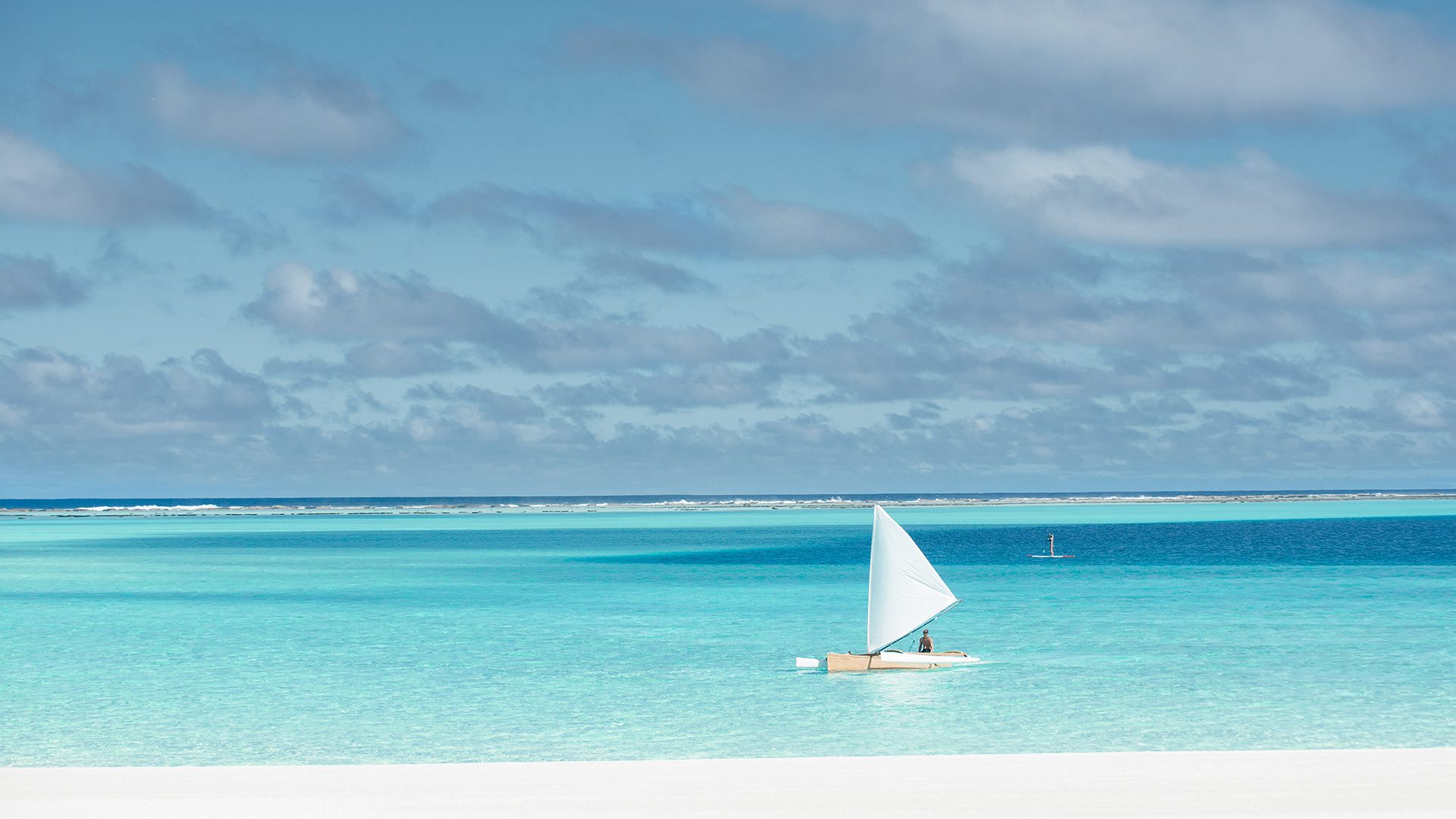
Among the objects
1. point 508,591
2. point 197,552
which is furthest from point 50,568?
point 508,591

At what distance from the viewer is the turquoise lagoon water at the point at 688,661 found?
84.2ft

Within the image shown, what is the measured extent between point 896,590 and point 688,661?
19.8 ft

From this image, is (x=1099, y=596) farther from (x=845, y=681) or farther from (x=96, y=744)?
(x=96, y=744)

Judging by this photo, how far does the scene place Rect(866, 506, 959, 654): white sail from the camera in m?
33.6

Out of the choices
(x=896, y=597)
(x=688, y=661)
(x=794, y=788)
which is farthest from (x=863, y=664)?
(x=794, y=788)

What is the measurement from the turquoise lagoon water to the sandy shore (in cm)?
383

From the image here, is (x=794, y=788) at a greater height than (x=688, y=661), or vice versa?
(x=688, y=661)

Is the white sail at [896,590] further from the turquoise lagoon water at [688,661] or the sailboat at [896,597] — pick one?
the turquoise lagoon water at [688,661]

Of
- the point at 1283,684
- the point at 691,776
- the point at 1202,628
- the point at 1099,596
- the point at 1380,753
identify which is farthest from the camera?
the point at 1099,596

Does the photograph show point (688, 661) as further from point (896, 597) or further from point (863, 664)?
point (896, 597)

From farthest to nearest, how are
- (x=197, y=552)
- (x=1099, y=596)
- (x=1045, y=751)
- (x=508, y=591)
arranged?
(x=197, y=552), (x=508, y=591), (x=1099, y=596), (x=1045, y=751)

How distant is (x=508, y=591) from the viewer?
59156 millimetres

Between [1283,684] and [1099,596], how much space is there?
75.6 feet

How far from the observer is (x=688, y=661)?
35812 mm
